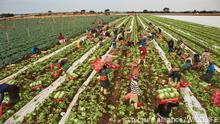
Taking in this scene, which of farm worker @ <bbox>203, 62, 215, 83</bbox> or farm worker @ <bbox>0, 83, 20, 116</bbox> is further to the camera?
farm worker @ <bbox>203, 62, 215, 83</bbox>

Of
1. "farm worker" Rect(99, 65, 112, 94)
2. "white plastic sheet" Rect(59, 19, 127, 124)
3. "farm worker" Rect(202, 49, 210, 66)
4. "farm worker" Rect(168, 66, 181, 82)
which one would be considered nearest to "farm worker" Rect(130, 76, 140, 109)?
"farm worker" Rect(99, 65, 112, 94)

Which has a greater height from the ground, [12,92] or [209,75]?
[12,92]

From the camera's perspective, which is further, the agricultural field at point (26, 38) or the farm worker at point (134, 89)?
the agricultural field at point (26, 38)

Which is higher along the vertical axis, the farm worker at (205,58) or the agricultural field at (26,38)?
the farm worker at (205,58)

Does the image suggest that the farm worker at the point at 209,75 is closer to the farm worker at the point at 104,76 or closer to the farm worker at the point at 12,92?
the farm worker at the point at 104,76

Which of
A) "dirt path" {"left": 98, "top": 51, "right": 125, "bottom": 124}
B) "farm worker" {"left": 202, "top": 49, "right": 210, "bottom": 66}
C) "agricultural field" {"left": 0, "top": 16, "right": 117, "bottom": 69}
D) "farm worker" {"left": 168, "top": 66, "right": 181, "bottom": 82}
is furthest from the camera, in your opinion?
"agricultural field" {"left": 0, "top": 16, "right": 117, "bottom": 69}

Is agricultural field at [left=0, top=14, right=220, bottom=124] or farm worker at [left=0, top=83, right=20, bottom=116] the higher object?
farm worker at [left=0, top=83, right=20, bottom=116]

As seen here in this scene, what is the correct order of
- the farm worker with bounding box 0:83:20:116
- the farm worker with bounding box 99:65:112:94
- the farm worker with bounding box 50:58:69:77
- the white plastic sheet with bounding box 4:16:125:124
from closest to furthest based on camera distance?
1. the white plastic sheet with bounding box 4:16:125:124
2. the farm worker with bounding box 0:83:20:116
3. the farm worker with bounding box 99:65:112:94
4. the farm worker with bounding box 50:58:69:77

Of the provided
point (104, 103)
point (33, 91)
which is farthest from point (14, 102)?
point (104, 103)

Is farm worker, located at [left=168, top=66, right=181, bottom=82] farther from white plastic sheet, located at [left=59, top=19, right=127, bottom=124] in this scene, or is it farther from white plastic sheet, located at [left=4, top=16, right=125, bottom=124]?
white plastic sheet, located at [left=4, top=16, right=125, bottom=124]

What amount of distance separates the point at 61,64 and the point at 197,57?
10.2 m

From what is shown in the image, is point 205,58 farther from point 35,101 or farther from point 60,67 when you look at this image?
point 35,101

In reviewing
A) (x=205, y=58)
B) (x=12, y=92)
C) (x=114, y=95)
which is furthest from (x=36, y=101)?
(x=205, y=58)

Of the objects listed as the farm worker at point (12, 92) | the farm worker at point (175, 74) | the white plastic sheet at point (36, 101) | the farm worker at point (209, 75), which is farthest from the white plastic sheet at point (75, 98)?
the farm worker at point (209, 75)
